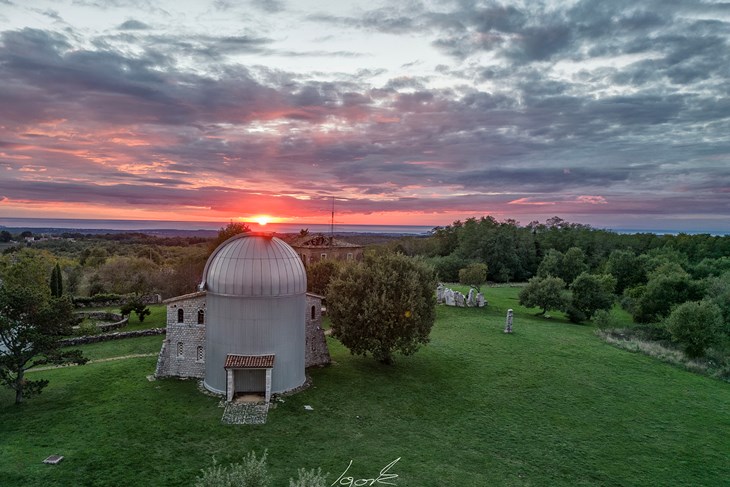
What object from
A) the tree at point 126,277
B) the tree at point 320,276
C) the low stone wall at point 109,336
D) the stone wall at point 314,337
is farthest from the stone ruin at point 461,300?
the tree at point 126,277

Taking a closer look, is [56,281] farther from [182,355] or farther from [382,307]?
[382,307]

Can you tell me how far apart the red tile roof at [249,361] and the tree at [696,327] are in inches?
1418

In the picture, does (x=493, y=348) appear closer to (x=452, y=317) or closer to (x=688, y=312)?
(x=452, y=317)

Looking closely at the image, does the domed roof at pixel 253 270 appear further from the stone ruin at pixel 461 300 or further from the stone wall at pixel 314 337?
the stone ruin at pixel 461 300

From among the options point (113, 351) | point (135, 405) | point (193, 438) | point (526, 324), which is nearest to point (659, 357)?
point (526, 324)

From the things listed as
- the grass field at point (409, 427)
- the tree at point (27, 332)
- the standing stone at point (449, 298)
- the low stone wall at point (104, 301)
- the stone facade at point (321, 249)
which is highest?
the stone facade at point (321, 249)

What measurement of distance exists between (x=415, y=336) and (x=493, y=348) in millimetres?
10828

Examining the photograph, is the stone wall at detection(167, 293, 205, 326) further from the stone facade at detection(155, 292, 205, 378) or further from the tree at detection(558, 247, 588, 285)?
the tree at detection(558, 247, 588, 285)

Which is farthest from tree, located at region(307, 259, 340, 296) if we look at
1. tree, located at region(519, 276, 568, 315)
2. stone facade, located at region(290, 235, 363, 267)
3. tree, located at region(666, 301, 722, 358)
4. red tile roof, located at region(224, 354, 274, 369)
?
tree, located at region(666, 301, 722, 358)

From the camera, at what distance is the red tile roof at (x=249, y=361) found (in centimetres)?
2156

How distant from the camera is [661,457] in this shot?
18.5 meters

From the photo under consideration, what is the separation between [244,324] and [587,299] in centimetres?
4361

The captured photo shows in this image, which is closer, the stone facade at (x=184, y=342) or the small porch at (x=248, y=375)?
the small porch at (x=248, y=375)

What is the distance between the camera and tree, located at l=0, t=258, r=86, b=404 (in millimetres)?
20203
